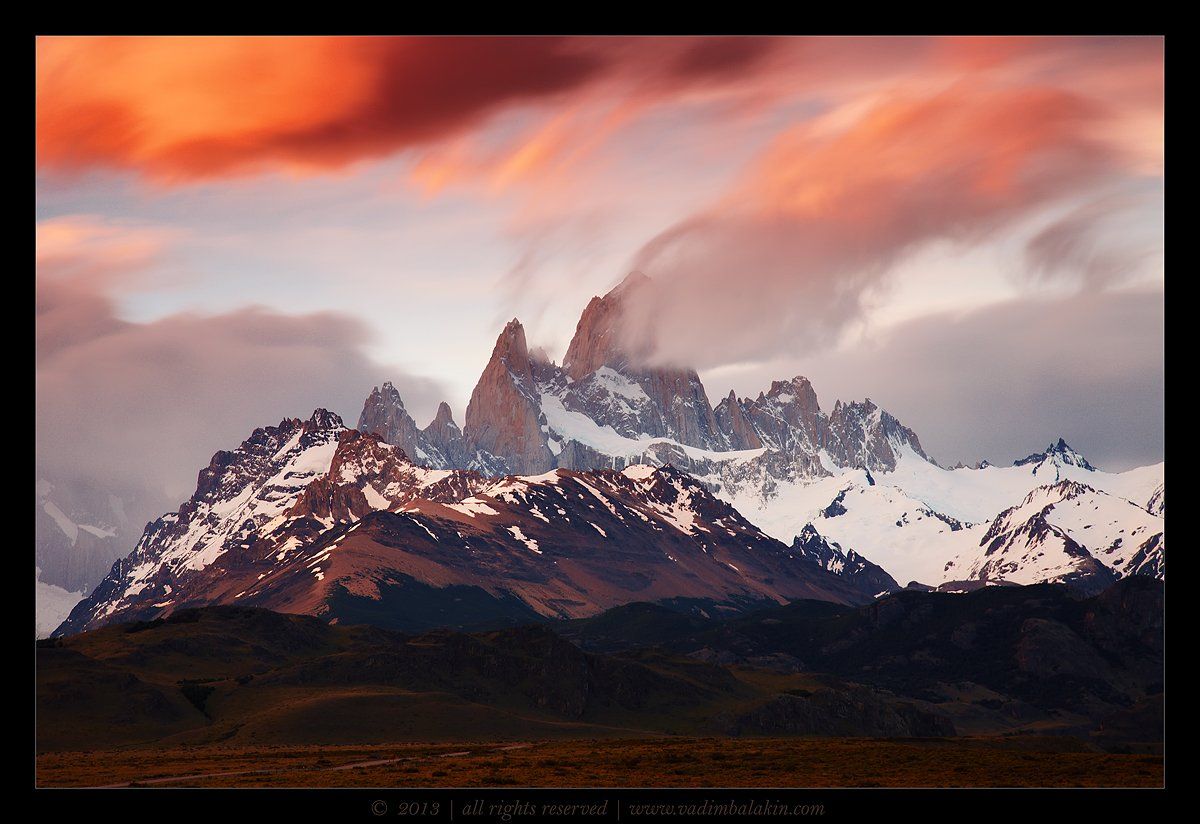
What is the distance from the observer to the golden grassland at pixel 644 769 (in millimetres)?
142750

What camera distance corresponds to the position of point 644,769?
15688cm

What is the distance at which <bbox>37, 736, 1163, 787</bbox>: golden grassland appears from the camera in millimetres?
142750
